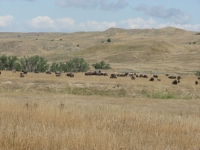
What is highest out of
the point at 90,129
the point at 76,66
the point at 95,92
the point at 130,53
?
the point at 130,53

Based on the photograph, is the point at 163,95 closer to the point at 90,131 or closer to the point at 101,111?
the point at 101,111

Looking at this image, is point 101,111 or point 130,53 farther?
point 130,53

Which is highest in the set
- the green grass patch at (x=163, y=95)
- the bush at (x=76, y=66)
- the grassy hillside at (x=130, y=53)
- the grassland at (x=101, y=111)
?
the grassy hillside at (x=130, y=53)

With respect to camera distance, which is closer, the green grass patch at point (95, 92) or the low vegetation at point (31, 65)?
the green grass patch at point (95, 92)

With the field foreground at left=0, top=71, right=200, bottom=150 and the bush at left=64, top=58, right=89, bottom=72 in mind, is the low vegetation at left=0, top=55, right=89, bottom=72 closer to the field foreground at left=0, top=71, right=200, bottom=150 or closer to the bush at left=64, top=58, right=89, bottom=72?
the bush at left=64, top=58, right=89, bottom=72

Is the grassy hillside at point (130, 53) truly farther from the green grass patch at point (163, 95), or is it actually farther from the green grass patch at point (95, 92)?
the green grass patch at point (95, 92)

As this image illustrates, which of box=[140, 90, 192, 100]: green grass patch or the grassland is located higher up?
the grassland

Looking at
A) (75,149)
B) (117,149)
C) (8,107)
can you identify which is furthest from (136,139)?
(8,107)

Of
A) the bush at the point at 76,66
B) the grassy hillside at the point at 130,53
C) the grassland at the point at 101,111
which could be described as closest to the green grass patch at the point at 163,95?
the grassland at the point at 101,111

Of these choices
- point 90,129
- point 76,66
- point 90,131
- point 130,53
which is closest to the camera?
point 90,131

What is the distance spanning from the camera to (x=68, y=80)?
37.4 m

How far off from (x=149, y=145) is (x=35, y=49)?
408ft

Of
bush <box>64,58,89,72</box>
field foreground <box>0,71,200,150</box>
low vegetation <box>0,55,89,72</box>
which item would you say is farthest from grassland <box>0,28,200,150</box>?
bush <box>64,58,89,72</box>

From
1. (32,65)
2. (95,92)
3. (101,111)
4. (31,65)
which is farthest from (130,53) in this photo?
(101,111)
